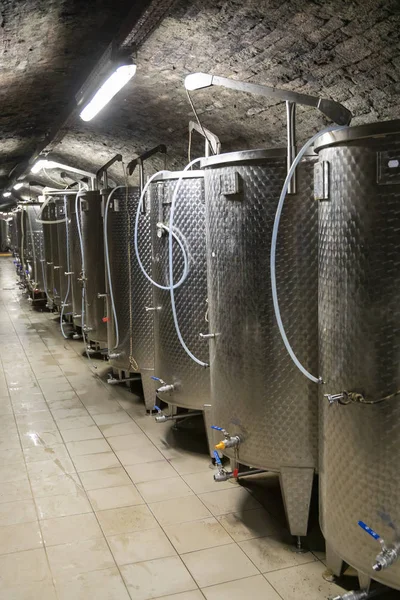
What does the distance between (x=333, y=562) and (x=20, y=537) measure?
5.18ft

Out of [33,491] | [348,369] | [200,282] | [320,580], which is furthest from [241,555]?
[200,282]

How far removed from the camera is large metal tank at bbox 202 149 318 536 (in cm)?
280

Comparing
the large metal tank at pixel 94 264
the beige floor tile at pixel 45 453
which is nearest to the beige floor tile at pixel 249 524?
the beige floor tile at pixel 45 453

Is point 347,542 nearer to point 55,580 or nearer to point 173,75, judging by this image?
point 55,580

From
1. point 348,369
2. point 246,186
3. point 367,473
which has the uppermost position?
point 246,186

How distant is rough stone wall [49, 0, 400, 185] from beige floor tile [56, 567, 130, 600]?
307cm

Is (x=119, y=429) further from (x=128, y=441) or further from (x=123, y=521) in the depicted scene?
(x=123, y=521)

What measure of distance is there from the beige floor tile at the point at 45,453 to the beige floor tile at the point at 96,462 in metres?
0.13

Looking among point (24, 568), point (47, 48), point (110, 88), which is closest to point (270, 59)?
point (110, 88)

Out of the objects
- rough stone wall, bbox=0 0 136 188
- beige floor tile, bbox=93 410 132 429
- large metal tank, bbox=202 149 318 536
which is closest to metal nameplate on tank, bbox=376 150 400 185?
large metal tank, bbox=202 149 318 536

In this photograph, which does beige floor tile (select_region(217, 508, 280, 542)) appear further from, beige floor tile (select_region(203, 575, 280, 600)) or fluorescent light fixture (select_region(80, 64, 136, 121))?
fluorescent light fixture (select_region(80, 64, 136, 121))

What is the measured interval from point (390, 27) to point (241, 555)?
282 centimetres

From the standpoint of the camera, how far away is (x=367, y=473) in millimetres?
2262

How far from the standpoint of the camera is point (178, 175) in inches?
158
